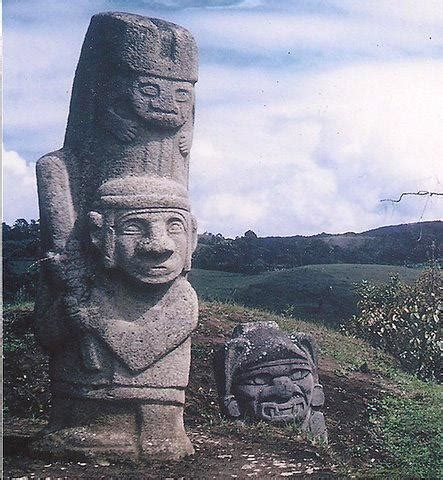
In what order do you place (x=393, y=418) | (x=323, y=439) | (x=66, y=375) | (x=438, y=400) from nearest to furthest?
(x=66, y=375)
(x=323, y=439)
(x=393, y=418)
(x=438, y=400)

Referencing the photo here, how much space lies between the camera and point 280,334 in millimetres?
9172

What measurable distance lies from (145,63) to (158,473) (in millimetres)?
3082

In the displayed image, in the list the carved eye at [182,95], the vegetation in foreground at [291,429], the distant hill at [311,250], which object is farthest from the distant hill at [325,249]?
the carved eye at [182,95]

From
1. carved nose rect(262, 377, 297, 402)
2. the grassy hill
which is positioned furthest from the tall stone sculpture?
the grassy hill

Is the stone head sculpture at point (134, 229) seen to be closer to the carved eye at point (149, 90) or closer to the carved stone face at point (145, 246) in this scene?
the carved stone face at point (145, 246)

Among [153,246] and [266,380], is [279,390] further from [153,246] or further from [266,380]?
[153,246]

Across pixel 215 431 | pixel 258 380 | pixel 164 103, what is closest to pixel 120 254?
pixel 164 103

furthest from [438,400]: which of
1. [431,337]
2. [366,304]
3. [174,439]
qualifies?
[174,439]

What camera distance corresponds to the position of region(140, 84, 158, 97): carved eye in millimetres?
7047

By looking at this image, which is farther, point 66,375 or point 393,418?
point 393,418

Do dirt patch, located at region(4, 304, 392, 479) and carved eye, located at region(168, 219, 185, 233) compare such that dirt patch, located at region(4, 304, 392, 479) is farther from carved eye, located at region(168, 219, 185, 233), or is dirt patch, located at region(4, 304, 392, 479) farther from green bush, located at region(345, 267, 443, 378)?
green bush, located at region(345, 267, 443, 378)

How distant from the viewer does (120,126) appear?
703 centimetres

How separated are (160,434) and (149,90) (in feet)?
8.70

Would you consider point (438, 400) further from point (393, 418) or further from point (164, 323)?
point (164, 323)
